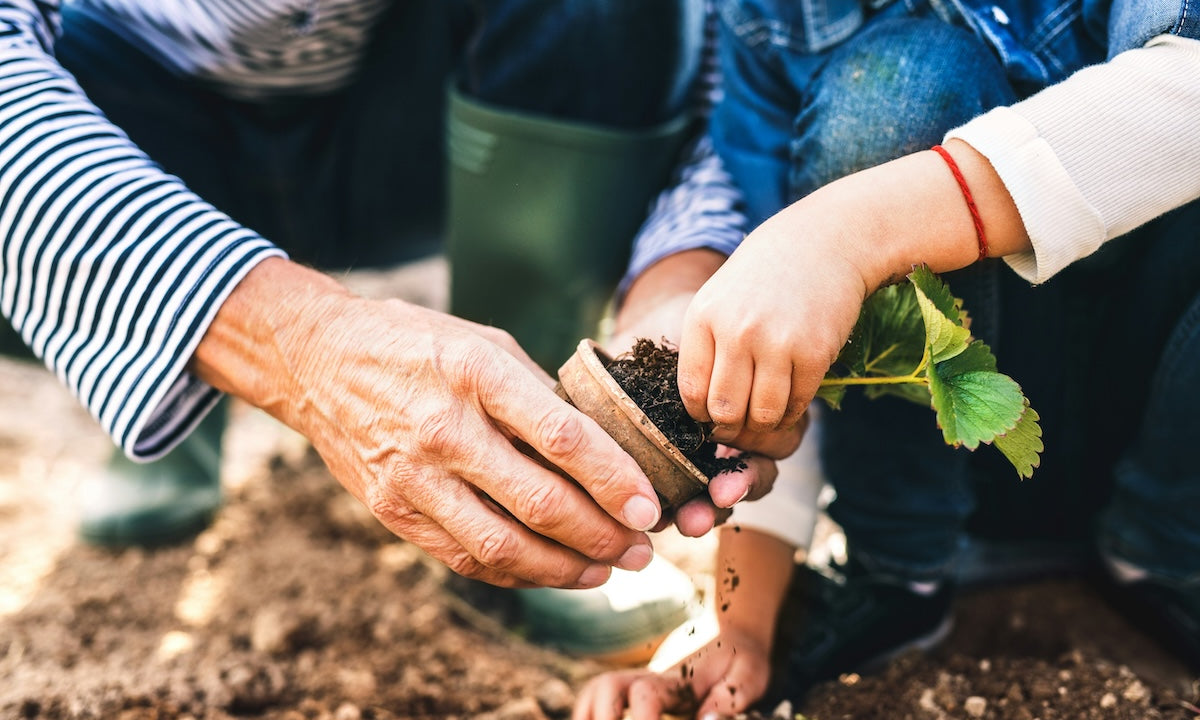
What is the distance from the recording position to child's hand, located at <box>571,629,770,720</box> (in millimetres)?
1340

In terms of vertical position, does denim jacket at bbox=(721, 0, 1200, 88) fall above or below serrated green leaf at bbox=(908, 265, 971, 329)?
above

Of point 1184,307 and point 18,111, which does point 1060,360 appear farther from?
point 18,111

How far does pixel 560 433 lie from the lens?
110 cm

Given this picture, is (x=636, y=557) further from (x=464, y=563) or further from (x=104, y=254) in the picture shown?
(x=104, y=254)

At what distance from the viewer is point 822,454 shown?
1699 millimetres

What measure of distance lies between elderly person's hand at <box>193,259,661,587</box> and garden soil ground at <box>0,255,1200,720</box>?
0.47 meters

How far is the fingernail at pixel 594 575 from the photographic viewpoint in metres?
1.25

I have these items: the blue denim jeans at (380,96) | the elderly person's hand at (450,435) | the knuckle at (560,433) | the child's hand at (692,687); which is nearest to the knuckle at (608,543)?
the elderly person's hand at (450,435)

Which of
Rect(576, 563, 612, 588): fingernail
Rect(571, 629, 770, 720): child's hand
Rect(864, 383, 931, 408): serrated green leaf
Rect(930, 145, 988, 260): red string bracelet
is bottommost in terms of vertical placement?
Rect(571, 629, 770, 720): child's hand

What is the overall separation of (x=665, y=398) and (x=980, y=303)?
0.57 m

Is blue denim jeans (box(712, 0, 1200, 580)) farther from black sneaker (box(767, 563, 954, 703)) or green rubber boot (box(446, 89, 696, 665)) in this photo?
green rubber boot (box(446, 89, 696, 665))

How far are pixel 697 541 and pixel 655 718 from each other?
2.68ft

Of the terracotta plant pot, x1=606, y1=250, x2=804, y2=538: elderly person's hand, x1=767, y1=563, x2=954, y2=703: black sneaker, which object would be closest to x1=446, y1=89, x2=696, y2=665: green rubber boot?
x1=767, y1=563, x2=954, y2=703: black sneaker

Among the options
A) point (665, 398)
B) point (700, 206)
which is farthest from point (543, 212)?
point (665, 398)
